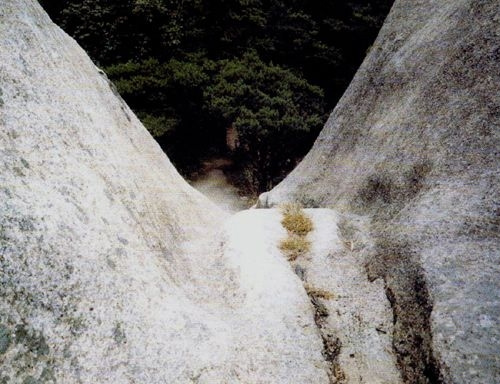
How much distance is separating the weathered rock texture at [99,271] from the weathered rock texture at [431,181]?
0.93m

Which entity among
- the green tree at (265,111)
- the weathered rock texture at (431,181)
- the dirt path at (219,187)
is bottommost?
the dirt path at (219,187)

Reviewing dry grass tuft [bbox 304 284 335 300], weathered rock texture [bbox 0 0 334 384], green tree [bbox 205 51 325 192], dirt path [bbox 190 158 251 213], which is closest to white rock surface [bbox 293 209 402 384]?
dry grass tuft [bbox 304 284 335 300]

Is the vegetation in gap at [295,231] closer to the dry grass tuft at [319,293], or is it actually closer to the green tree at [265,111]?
the dry grass tuft at [319,293]

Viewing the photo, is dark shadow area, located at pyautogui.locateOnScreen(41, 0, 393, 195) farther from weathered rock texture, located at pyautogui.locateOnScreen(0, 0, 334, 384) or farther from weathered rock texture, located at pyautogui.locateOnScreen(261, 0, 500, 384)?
weathered rock texture, located at pyautogui.locateOnScreen(0, 0, 334, 384)

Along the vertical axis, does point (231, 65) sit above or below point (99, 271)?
above

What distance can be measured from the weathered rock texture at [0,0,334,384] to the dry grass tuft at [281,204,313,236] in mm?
807

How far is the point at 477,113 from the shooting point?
4.07 m

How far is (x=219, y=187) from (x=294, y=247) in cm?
1207

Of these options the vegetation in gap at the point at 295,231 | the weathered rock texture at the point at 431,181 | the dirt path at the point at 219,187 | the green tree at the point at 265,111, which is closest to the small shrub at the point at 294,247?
the vegetation in gap at the point at 295,231

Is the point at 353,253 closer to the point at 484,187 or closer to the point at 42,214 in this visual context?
the point at 484,187

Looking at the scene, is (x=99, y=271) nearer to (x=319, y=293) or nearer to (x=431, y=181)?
(x=319, y=293)

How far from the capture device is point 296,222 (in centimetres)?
521

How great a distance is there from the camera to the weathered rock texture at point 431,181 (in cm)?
275

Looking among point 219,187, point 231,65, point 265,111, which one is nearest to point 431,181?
point 265,111
